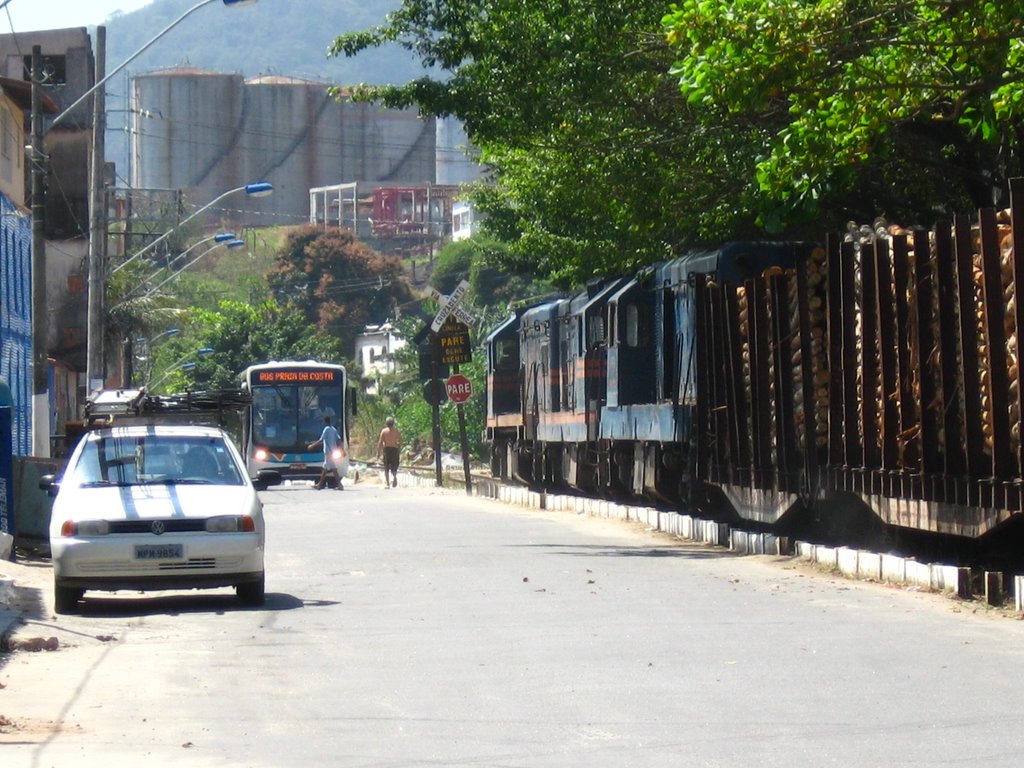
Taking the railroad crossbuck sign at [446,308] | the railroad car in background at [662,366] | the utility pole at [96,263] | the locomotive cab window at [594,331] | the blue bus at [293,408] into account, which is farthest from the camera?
the blue bus at [293,408]

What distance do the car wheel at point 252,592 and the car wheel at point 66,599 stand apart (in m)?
1.32

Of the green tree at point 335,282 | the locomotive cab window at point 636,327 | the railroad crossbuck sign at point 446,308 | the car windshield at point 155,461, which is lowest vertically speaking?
the car windshield at point 155,461

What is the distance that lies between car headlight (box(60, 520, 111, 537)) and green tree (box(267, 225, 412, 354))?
84.3 m

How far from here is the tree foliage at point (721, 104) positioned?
555 inches

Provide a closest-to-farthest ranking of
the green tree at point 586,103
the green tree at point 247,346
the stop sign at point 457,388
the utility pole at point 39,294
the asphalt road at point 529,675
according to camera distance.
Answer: the asphalt road at point 529,675 < the green tree at point 586,103 < the utility pole at point 39,294 < the stop sign at point 457,388 < the green tree at point 247,346

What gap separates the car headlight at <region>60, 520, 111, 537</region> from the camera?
13.6 metres

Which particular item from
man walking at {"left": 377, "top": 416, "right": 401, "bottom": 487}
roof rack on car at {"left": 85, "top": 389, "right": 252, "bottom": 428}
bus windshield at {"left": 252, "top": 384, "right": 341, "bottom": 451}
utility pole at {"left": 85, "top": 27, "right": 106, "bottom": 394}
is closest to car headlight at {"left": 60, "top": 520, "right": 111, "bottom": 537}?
roof rack on car at {"left": 85, "top": 389, "right": 252, "bottom": 428}

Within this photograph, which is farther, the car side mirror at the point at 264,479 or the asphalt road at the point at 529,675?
the car side mirror at the point at 264,479

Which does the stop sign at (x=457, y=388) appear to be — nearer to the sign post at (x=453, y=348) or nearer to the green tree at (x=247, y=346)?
the sign post at (x=453, y=348)

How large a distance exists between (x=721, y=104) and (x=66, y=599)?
759 cm

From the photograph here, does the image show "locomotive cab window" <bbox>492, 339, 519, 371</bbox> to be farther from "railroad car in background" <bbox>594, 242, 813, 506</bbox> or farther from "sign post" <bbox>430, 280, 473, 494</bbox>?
"railroad car in background" <bbox>594, 242, 813, 506</bbox>

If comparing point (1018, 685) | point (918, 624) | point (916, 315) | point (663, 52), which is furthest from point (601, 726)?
point (663, 52)

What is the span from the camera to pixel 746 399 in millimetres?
19016

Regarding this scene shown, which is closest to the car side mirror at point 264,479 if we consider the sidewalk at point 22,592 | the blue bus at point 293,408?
the sidewalk at point 22,592
